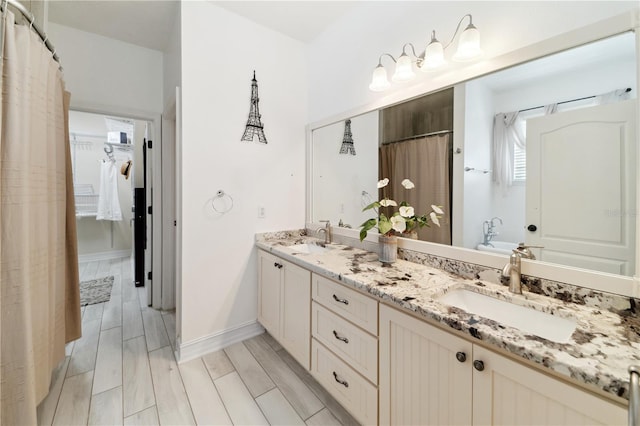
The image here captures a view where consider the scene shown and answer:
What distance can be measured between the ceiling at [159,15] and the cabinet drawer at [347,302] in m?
2.05

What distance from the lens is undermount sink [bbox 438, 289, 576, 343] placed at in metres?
0.95

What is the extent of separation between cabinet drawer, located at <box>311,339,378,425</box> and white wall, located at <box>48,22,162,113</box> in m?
2.76

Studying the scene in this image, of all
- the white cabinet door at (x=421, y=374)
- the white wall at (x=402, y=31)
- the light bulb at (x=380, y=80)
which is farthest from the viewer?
the light bulb at (x=380, y=80)

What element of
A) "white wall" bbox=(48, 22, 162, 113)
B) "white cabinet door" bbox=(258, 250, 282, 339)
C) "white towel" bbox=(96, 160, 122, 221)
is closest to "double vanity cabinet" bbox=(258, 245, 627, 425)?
"white cabinet door" bbox=(258, 250, 282, 339)

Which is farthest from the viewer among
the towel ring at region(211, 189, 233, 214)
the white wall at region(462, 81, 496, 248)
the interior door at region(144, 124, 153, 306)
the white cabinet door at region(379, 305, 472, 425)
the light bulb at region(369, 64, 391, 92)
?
the interior door at region(144, 124, 153, 306)

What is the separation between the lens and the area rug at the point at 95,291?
9.88 feet

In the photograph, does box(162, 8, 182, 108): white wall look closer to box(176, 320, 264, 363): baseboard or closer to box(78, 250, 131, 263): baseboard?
box(176, 320, 264, 363): baseboard

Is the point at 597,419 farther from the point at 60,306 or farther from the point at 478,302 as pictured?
the point at 60,306

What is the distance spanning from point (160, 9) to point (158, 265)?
230cm

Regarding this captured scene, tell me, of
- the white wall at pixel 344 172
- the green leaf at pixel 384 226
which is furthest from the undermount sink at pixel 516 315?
the white wall at pixel 344 172

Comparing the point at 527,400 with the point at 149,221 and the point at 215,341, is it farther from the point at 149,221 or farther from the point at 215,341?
the point at 149,221

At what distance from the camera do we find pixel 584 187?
1.04m

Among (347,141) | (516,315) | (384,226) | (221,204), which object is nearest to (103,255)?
(221,204)

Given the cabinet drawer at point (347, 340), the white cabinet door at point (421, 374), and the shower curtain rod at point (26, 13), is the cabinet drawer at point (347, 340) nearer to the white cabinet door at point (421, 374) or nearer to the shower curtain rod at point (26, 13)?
the white cabinet door at point (421, 374)
